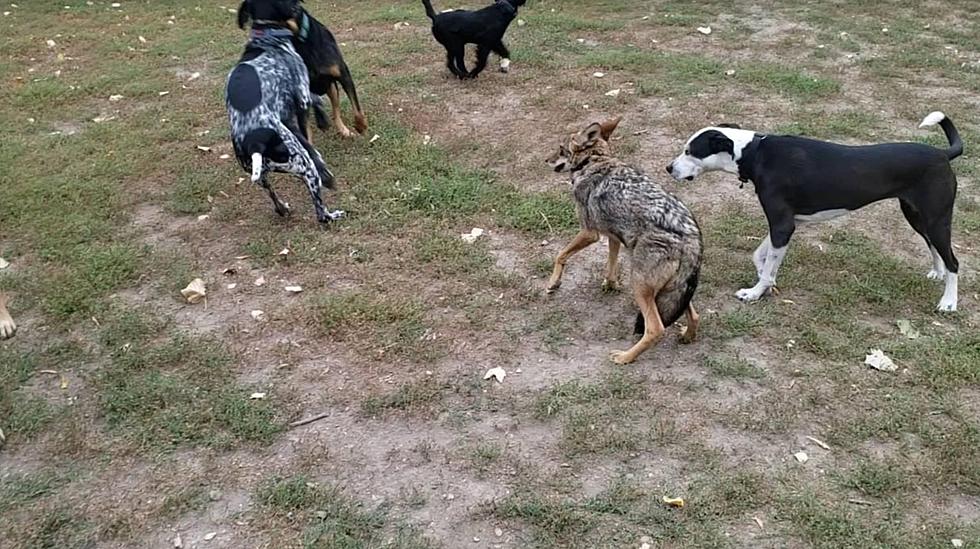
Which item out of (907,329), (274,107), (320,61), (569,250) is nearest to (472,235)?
(569,250)

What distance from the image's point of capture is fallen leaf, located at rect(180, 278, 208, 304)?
4.88 meters

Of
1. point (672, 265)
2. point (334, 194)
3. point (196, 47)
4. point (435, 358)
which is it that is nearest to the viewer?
point (672, 265)

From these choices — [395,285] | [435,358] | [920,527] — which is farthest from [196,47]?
[920,527]

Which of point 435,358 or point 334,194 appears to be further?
point 334,194

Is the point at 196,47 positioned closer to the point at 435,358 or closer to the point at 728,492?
the point at 435,358

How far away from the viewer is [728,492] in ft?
11.2

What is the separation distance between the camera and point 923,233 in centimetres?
469

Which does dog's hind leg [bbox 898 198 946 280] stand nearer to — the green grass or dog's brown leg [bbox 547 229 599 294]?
dog's brown leg [bbox 547 229 599 294]

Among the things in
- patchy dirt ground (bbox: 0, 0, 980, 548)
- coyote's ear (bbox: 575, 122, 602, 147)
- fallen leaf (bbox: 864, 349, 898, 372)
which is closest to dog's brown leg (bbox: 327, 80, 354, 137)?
patchy dirt ground (bbox: 0, 0, 980, 548)

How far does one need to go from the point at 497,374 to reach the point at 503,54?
4.89 m

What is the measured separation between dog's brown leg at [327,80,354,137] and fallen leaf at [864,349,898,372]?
455 cm

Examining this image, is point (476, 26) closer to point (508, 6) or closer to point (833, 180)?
point (508, 6)

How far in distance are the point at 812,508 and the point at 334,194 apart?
4036 mm

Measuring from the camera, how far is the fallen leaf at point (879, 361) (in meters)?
4.17
